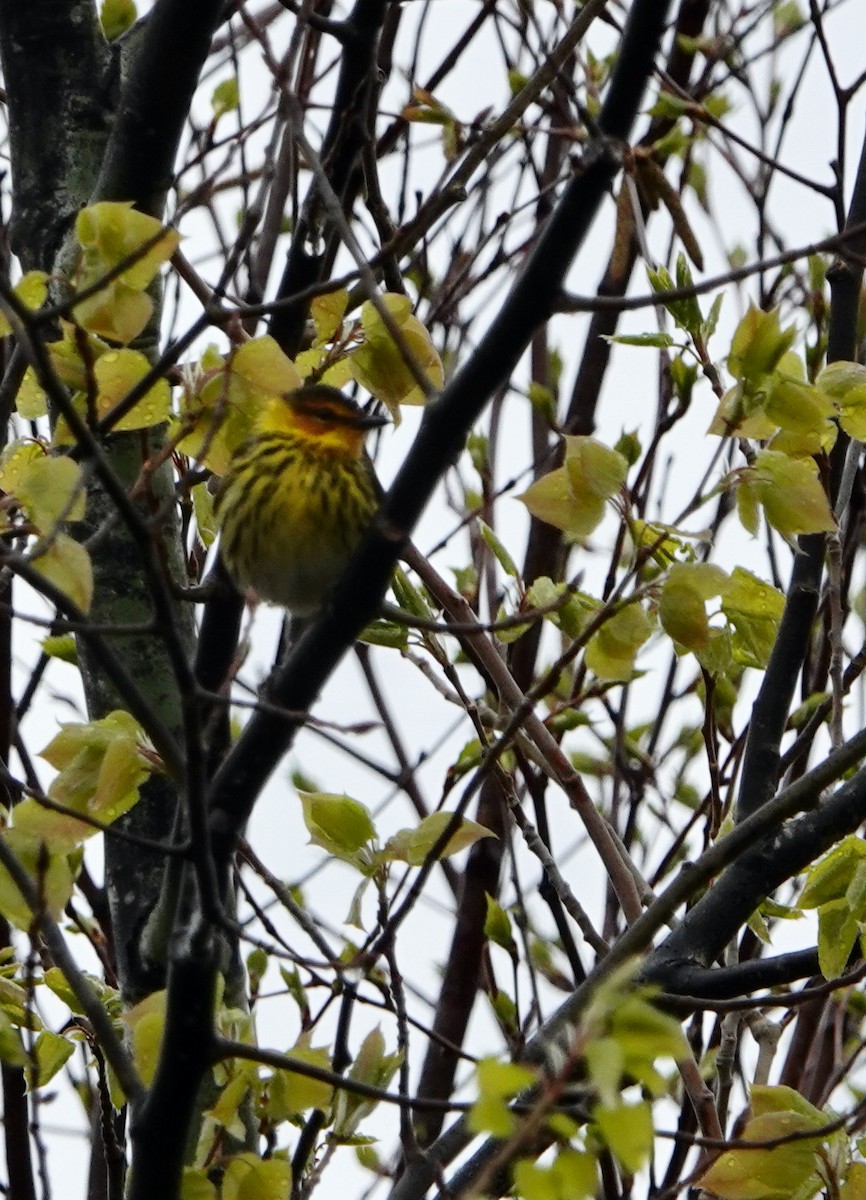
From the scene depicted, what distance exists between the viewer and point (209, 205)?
4.82 metres

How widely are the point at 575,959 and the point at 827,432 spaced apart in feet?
4.88

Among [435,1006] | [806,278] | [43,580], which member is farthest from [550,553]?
[43,580]

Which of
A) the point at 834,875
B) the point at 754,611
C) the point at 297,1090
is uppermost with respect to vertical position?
the point at 754,611

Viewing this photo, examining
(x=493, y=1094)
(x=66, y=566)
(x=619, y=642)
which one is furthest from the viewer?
(x=619, y=642)

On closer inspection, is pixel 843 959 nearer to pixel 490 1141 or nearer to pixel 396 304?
pixel 490 1141

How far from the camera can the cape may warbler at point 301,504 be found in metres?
4.24

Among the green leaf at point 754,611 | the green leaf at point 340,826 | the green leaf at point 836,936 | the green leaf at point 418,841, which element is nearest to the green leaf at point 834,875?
the green leaf at point 836,936

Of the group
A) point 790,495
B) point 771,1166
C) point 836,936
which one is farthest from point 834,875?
point 790,495

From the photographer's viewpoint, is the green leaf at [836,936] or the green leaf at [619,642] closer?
the green leaf at [836,936]

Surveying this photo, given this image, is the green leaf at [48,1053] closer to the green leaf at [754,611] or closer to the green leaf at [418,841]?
the green leaf at [418,841]

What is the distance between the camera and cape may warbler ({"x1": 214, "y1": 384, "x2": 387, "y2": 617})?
4.24 m

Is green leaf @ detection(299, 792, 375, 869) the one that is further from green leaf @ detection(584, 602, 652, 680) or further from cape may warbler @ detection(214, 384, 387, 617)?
cape may warbler @ detection(214, 384, 387, 617)

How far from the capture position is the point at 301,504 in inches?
171

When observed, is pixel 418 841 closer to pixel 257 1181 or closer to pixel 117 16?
pixel 257 1181
